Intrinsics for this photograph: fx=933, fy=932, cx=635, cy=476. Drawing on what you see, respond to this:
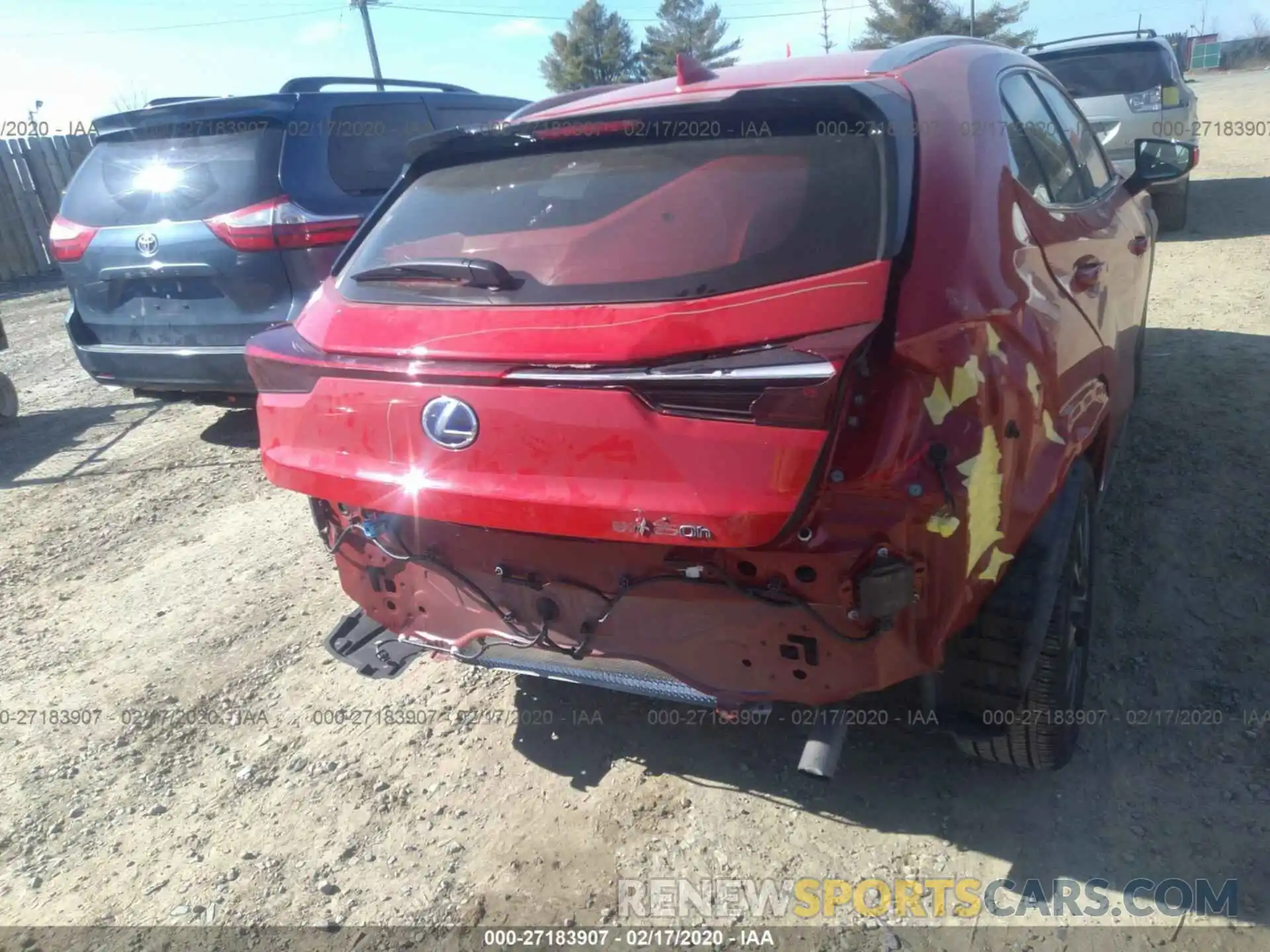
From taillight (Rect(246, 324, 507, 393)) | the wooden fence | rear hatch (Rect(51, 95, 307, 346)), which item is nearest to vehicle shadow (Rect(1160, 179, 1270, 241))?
rear hatch (Rect(51, 95, 307, 346))

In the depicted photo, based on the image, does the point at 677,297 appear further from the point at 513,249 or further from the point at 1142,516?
the point at 1142,516

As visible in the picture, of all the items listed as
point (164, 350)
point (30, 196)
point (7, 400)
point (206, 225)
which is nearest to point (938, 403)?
point (206, 225)

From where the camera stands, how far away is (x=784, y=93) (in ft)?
6.76

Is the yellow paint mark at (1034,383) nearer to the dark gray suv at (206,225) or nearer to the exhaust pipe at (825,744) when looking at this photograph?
the exhaust pipe at (825,744)

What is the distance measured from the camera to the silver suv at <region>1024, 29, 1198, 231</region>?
8953 millimetres

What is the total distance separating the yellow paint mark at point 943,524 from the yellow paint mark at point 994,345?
0.35m

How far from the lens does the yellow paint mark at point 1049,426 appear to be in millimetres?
2152

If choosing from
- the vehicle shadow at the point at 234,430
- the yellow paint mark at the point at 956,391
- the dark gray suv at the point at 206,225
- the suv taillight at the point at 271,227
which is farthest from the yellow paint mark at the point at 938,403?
the vehicle shadow at the point at 234,430

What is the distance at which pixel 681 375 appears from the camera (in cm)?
186

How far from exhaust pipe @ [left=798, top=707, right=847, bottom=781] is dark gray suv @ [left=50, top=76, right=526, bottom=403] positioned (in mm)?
3771

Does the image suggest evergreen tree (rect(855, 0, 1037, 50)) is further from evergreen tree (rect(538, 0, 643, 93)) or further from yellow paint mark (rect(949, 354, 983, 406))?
yellow paint mark (rect(949, 354, 983, 406))

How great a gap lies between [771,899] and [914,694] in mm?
822

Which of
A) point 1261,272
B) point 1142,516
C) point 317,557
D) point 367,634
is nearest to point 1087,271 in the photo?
point 1142,516

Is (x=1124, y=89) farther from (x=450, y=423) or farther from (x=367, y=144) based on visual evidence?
(x=450, y=423)
